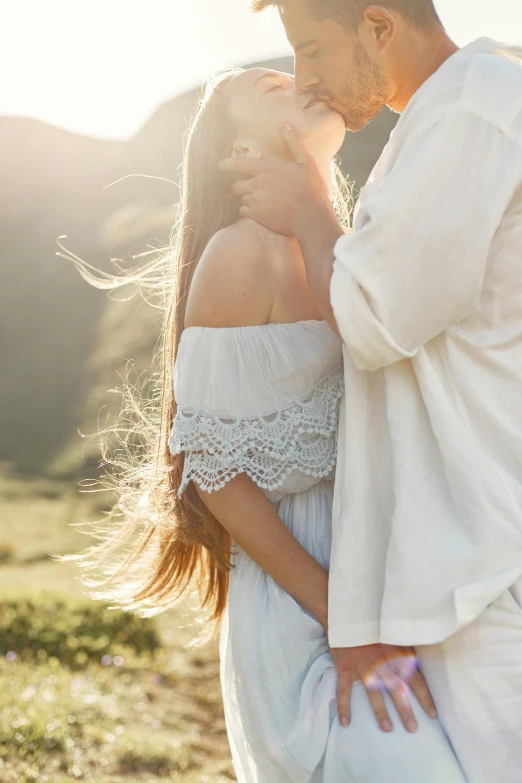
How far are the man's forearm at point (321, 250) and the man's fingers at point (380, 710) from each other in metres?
0.78

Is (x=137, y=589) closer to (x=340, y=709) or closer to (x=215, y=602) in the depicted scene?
(x=215, y=602)

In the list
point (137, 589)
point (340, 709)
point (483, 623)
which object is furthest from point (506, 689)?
→ point (137, 589)

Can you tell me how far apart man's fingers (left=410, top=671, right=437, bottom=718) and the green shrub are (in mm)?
4292

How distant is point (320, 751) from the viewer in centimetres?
194

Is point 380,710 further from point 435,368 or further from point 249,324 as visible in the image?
point 249,324

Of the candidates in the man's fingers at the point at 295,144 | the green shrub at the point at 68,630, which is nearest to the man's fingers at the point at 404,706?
the man's fingers at the point at 295,144

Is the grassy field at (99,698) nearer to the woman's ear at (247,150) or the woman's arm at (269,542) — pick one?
the woman's arm at (269,542)

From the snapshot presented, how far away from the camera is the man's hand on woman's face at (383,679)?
72.4 inches

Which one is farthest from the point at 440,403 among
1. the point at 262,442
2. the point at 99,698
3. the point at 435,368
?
the point at 99,698

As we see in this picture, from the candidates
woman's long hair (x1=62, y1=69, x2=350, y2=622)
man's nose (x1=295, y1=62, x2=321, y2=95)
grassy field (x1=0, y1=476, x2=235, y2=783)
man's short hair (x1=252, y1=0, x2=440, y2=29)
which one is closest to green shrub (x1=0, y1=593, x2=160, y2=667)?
grassy field (x1=0, y1=476, x2=235, y2=783)

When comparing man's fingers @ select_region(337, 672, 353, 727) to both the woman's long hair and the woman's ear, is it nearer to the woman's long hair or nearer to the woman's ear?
the woman's long hair

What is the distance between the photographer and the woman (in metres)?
2.04

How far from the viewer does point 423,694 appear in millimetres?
1845

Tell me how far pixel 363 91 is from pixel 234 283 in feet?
1.98
